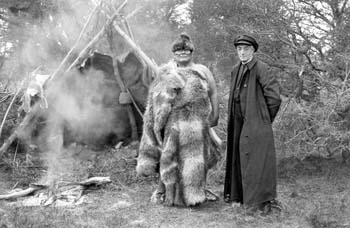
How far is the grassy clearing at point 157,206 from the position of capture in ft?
15.0

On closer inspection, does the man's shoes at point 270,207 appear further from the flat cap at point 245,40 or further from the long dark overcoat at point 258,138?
the flat cap at point 245,40

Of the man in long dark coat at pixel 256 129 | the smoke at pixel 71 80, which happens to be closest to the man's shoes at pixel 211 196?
the man in long dark coat at pixel 256 129

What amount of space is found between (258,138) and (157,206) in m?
1.34

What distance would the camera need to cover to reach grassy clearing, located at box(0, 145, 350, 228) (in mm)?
4570

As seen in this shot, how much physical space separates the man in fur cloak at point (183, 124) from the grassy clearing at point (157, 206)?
247mm

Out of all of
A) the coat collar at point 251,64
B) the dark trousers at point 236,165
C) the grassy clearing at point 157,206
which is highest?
the coat collar at point 251,64

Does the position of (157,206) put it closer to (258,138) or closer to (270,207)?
(270,207)

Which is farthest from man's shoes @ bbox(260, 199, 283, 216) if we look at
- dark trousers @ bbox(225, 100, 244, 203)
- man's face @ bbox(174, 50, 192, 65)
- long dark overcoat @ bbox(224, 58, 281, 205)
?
man's face @ bbox(174, 50, 192, 65)

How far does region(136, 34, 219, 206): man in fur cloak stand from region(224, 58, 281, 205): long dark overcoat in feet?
1.66

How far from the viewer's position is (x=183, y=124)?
5.01 m

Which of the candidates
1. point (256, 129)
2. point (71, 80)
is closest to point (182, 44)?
point (256, 129)

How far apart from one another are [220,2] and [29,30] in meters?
3.99

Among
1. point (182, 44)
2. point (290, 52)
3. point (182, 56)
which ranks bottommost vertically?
point (182, 56)

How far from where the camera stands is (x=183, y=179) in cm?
501
